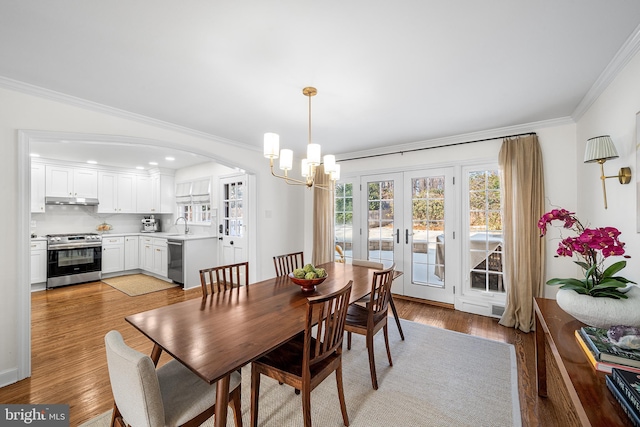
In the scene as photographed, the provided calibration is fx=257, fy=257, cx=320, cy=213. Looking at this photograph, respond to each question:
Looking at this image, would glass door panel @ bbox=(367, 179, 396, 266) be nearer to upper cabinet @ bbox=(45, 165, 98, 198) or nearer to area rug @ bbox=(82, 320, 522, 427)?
area rug @ bbox=(82, 320, 522, 427)

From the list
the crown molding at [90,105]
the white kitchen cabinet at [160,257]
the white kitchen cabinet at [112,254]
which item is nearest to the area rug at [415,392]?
the crown molding at [90,105]

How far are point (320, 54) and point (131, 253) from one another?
6449mm

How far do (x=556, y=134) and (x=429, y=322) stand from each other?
9.14 feet

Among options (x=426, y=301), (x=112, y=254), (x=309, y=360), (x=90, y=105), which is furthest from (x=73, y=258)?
(x=426, y=301)

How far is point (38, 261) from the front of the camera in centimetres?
480

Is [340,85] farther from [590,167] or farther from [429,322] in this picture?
[429,322]

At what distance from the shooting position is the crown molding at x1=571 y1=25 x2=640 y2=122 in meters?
1.68

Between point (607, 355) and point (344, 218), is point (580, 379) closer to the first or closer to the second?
point (607, 355)

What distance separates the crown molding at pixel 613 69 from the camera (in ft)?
5.52

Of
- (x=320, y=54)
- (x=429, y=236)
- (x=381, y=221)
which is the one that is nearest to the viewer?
(x=320, y=54)

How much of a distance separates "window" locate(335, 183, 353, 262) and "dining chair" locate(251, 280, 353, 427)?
3093mm

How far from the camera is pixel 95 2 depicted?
1376 millimetres

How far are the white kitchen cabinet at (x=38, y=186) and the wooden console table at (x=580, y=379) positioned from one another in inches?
298

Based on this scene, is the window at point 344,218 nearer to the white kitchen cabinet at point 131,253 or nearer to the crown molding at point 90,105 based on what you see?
the crown molding at point 90,105
